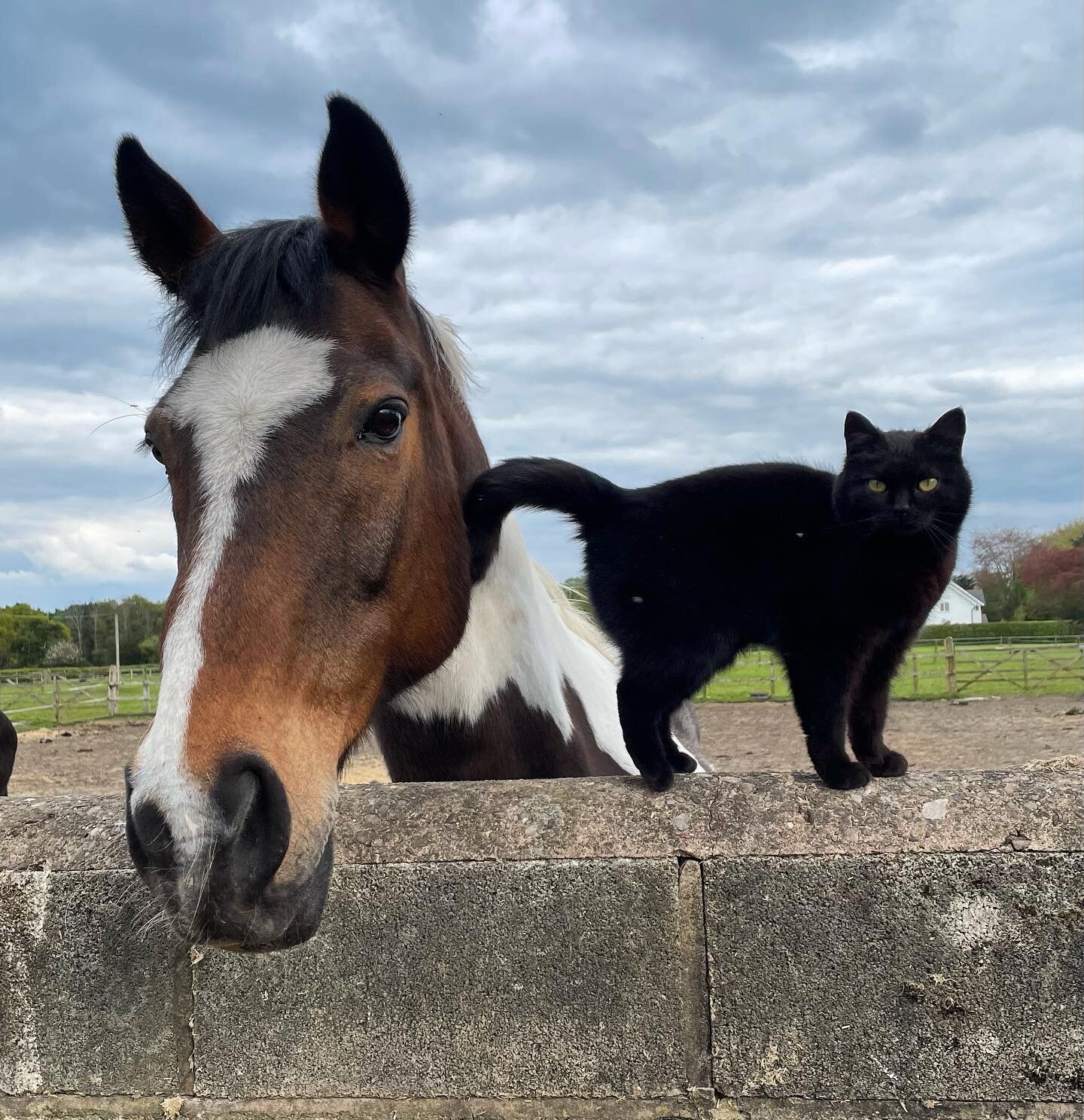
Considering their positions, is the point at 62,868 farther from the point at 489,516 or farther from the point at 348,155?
the point at 348,155

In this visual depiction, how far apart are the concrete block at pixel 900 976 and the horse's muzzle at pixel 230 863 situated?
36.0 inches

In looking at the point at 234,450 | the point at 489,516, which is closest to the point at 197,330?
the point at 234,450

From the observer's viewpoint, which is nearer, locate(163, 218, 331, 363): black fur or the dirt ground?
locate(163, 218, 331, 363): black fur

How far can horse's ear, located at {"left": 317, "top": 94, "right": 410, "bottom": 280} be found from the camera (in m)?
2.07

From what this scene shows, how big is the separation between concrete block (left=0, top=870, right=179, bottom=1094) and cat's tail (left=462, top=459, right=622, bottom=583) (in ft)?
3.94

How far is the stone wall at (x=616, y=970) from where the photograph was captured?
6.10 ft

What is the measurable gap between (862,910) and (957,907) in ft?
0.62

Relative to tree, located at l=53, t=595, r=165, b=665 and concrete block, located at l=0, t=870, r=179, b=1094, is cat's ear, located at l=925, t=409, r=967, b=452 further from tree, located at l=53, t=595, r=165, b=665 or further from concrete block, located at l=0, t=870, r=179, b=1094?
tree, located at l=53, t=595, r=165, b=665

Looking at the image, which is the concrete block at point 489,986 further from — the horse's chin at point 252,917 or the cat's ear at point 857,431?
the cat's ear at point 857,431

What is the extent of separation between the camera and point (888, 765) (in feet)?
7.29

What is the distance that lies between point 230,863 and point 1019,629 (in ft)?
137

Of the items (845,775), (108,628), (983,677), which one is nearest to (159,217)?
(845,775)

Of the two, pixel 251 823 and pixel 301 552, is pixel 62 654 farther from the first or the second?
pixel 251 823

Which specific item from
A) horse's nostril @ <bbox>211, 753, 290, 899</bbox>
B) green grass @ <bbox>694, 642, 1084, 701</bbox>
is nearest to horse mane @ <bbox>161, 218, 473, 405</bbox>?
horse's nostril @ <bbox>211, 753, 290, 899</bbox>
